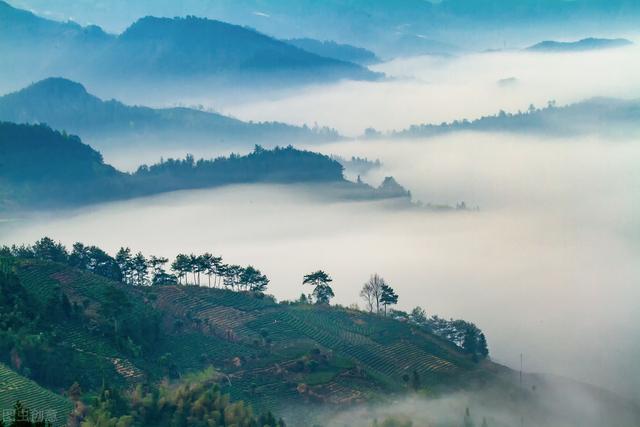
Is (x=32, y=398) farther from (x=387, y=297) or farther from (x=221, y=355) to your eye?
(x=387, y=297)

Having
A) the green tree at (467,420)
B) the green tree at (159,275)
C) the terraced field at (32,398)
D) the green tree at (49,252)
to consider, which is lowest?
the green tree at (467,420)

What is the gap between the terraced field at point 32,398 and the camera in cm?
6272

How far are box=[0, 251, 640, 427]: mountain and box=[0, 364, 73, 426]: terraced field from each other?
16 cm

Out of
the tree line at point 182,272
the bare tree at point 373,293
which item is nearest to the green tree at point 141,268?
the tree line at point 182,272

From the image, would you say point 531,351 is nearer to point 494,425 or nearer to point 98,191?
point 494,425

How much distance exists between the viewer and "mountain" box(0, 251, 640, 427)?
72250mm

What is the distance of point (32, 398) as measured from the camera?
64.0m

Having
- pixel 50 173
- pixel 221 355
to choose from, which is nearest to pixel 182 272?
pixel 221 355

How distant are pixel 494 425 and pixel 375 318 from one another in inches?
842

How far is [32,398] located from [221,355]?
22271 mm

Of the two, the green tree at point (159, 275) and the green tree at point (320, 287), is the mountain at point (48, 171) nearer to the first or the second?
the green tree at point (159, 275)

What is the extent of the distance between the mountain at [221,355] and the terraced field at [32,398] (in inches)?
6.2

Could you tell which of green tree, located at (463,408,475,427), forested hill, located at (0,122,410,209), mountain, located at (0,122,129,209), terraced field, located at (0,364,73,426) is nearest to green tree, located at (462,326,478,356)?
green tree, located at (463,408,475,427)

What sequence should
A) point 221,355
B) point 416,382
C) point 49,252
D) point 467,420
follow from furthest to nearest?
point 49,252, point 221,355, point 416,382, point 467,420
